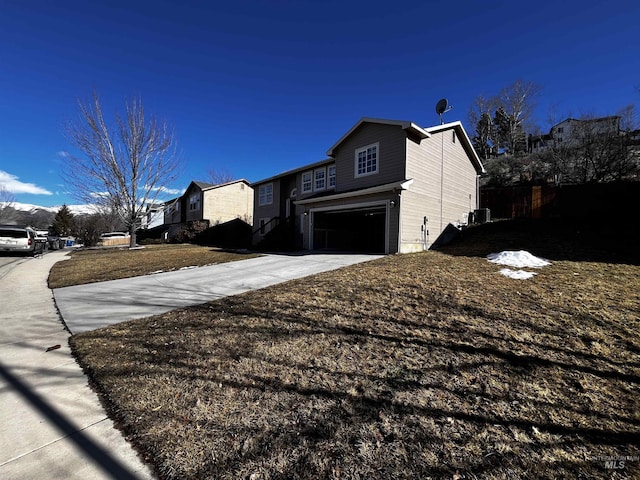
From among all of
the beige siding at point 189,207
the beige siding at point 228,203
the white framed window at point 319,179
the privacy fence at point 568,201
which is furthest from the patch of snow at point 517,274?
the beige siding at point 189,207

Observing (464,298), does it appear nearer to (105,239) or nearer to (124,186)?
(124,186)

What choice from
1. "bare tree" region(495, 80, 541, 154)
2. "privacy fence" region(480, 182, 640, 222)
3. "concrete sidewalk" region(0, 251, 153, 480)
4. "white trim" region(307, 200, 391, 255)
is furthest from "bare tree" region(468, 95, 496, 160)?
"concrete sidewalk" region(0, 251, 153, 480)

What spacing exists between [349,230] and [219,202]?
16.3m

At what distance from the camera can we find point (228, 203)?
2891 cm

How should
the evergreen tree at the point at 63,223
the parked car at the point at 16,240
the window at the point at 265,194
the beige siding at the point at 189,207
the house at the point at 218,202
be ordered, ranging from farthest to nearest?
the evergreen tree at the point at 63,223 < the beige siding at the point at 189,207 < the house at the point at 218,202 < the window at the point at 265,194 < the parked car at the point at 16,240

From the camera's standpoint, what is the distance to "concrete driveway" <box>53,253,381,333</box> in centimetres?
506

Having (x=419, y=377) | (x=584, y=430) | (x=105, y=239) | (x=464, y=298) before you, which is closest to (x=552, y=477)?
(x=584, y=430)

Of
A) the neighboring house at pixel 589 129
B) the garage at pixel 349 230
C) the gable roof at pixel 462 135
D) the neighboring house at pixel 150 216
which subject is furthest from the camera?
A: the neighboring house at pixel 150 216

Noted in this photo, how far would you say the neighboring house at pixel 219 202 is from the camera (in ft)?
90.8

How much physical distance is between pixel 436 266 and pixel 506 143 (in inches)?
1329

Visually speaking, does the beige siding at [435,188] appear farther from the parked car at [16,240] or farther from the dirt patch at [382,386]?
the parked car at [16,240]

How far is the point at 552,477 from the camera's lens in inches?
72.2

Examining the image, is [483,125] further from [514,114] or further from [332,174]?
[332,174]

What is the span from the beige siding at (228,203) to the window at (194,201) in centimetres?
192
